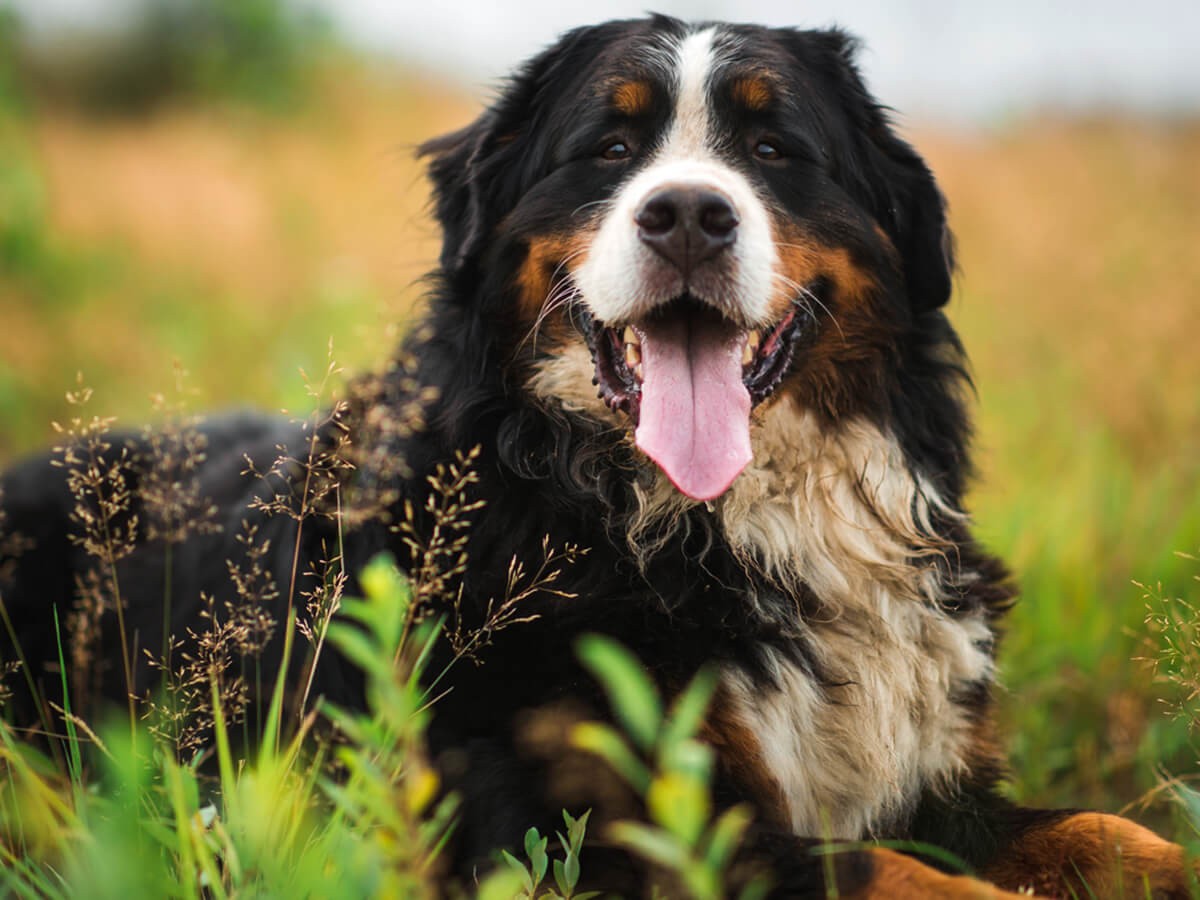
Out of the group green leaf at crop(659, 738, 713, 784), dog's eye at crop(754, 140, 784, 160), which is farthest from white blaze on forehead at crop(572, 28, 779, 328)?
green leaf at crop(659, 738, 713, 784)

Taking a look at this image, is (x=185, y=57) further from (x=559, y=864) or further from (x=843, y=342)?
(x=559, y=864)

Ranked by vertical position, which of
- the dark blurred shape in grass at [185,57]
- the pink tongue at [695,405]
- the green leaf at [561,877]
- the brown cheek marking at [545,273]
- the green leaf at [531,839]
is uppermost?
the dark blurred shape in grass at [185,57]

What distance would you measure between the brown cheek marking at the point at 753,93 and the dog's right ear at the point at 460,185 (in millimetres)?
628

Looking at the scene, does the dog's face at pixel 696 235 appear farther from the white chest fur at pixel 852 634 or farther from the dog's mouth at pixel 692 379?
the white chest fur at pixel 852 634

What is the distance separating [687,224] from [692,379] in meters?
0.35

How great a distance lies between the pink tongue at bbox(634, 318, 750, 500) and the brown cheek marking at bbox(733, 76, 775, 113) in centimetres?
54

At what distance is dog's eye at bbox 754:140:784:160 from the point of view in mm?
2582

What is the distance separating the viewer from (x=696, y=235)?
2.26m

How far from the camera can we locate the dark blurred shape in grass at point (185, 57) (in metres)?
12.1

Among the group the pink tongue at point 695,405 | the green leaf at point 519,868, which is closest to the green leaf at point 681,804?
the green leaf at point 519,868

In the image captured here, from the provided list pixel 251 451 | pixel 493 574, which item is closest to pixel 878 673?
pixel 493 574

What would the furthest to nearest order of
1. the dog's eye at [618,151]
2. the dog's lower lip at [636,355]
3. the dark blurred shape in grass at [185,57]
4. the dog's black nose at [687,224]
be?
the dark blurred shape in grass at [185,57], the dog's eye at [618,151], the dog's lower lip at [636,355], the dog's black nose at [687,224]

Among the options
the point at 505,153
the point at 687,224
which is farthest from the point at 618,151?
the point at 687,224

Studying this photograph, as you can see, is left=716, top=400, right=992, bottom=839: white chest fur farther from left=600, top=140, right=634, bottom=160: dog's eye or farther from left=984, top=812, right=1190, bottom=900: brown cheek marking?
left=600, top=140, right=634, bottom=160: dog's eye
